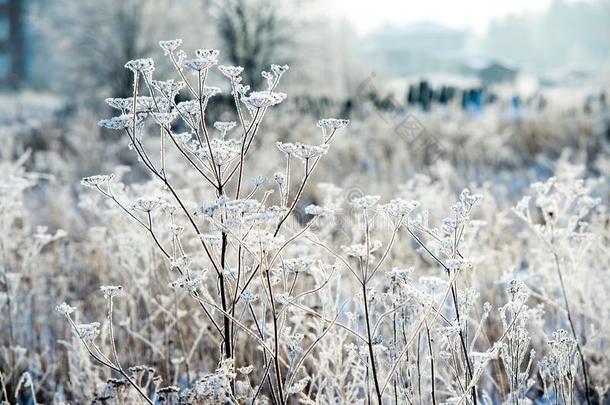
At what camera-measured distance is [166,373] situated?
2.88 m

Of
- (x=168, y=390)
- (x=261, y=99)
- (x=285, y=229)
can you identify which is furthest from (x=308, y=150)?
(x=285, y=229)

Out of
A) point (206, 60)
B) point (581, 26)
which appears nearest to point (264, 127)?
point (206, 60)

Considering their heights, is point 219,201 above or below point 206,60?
below

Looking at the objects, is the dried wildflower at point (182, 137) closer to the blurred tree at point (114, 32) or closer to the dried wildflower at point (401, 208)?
the dried wildflower at point (401, 208)

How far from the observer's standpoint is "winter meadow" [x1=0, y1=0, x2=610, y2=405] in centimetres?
184

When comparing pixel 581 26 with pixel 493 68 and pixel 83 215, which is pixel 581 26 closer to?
pixel 493 68

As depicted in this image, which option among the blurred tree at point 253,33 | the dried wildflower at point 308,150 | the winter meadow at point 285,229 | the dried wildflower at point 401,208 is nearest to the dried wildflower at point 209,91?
the winter meadow at point 285,229

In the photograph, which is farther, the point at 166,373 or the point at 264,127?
the point at 264,127

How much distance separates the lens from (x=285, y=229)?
4.09m

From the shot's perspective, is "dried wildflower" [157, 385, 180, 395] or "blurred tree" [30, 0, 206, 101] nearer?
"dried wildflower" [157, 385, 180, 395]

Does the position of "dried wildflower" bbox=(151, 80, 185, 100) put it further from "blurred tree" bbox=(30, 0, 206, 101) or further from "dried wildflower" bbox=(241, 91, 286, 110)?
"blurred tree" bbox=(30, 0, 206, 101)

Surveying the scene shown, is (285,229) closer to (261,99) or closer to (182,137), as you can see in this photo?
(182,137)

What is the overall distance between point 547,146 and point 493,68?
26.6m

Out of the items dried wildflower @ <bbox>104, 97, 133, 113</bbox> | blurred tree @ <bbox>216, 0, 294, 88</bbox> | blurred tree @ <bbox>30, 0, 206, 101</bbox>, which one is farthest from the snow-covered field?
blurred tree @ <bbox>30, 0, 206, 101</bbox>
